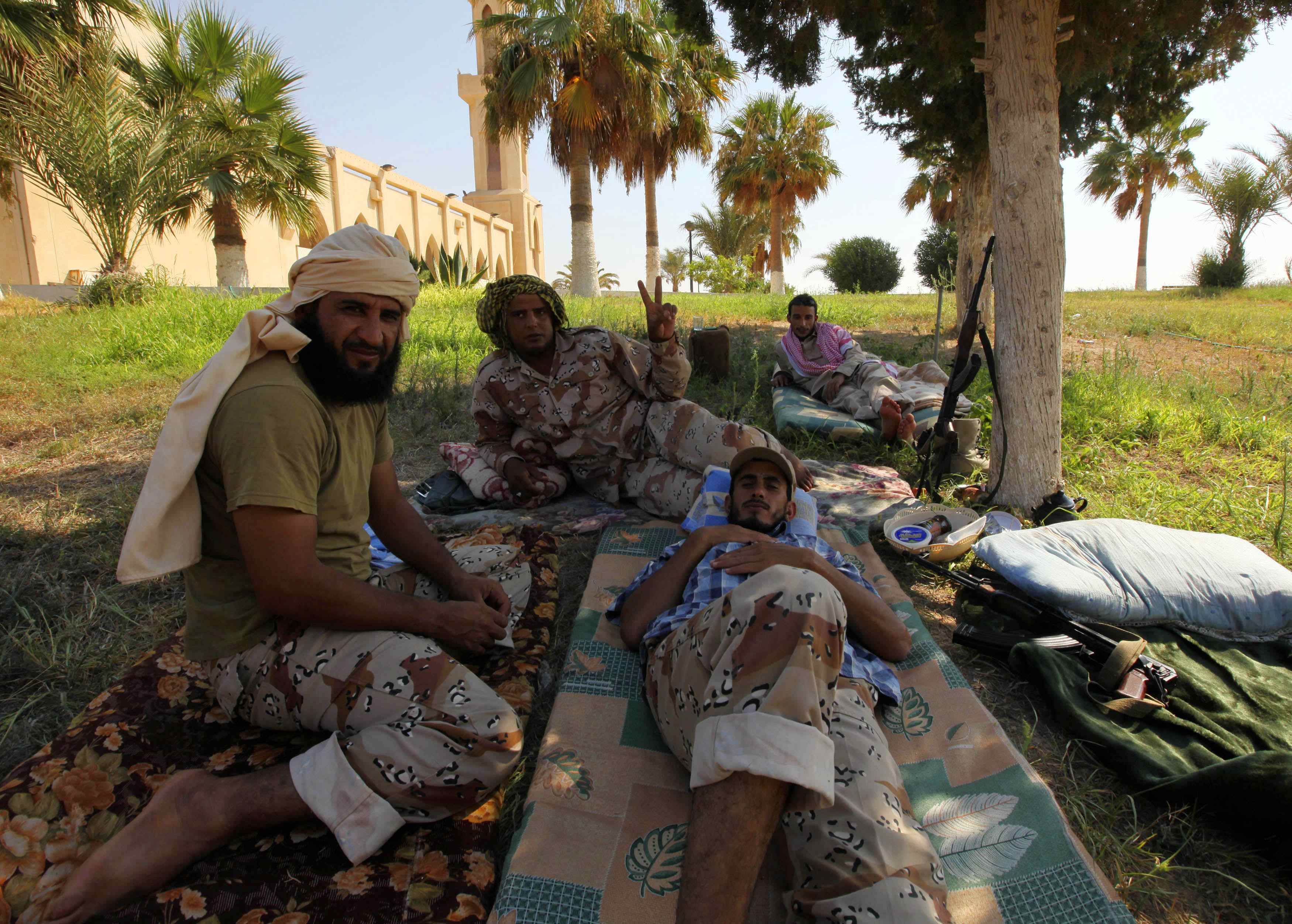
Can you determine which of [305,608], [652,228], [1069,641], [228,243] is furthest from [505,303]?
[652,228]

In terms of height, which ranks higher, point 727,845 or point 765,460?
point 765,460

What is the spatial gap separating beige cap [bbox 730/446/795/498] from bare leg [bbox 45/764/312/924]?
5.30 feet

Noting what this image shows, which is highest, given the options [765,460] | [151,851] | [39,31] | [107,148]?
[39,31]

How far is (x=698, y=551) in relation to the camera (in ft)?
7.43

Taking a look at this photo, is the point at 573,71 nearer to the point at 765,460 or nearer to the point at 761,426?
the point at 761,426

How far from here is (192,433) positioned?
1708mm

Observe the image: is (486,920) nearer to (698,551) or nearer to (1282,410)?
(698,551)

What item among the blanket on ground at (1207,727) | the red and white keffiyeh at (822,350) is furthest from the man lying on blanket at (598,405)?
the red and white keffiyeh at (822,350)

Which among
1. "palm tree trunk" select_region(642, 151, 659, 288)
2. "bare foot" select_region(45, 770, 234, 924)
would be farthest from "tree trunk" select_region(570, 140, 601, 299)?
"bare foot" select_region(45, 770, 234, 924)

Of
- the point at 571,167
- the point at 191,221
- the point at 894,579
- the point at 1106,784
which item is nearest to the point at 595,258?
the point at 571,167

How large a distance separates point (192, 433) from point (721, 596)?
1.39 metres

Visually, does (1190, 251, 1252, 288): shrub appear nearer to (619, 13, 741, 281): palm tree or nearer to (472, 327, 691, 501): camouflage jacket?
(619, 13, 741, 281): palm tree

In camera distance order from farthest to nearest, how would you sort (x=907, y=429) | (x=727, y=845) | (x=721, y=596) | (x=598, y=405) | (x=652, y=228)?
1. (x=652, y=228)
2. (x=907, y=429)
3. (x=598, y=405)
4. (x=721, y=596)
5. (x=727, y=845)

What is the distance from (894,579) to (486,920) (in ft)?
7.03
